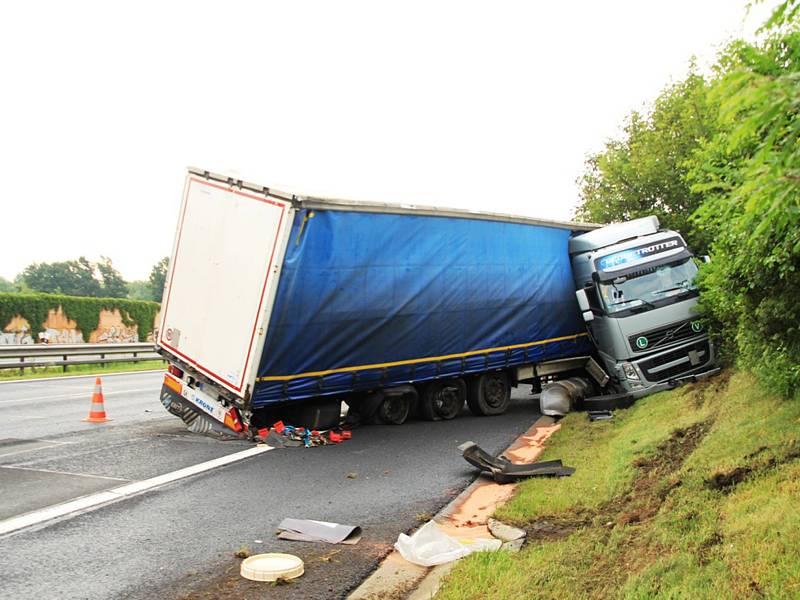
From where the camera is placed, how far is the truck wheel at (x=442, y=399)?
1228 cm

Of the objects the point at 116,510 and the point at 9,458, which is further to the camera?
the point at 9,458

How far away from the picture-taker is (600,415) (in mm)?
11969

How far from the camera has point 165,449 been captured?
9.18 metres

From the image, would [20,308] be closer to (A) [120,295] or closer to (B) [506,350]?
(B) [506,350]

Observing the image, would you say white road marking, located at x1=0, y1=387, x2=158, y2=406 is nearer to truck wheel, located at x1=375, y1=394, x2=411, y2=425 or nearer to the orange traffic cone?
the orange traffic cone

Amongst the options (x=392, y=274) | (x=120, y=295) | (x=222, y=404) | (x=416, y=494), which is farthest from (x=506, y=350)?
(x=120, y=295)

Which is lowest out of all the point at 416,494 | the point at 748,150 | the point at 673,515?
the point at 416,494

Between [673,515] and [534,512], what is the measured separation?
1283mm

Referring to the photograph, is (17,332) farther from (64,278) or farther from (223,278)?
(64,278)

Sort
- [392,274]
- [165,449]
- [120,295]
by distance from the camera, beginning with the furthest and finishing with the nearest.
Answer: [120,295]
[392,274]
[165,449]

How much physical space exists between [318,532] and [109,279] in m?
110

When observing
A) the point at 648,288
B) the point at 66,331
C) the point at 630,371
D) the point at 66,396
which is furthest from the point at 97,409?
the point at 66,331

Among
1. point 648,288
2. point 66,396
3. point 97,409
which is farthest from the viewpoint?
point 66,396

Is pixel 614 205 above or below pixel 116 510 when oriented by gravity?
above
